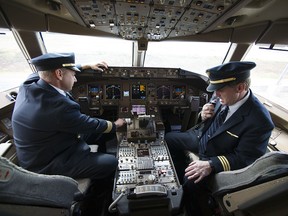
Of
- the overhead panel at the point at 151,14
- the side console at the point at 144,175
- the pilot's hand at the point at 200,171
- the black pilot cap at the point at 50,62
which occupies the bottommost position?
the side console at the point at 144,175

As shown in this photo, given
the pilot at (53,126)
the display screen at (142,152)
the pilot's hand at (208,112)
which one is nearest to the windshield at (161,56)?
the pilot's hand at (208,112)

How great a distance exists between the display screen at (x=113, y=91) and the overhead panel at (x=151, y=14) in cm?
76

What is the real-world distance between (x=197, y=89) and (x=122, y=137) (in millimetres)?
1374

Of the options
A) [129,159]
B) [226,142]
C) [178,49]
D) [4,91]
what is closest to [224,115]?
[226,142]

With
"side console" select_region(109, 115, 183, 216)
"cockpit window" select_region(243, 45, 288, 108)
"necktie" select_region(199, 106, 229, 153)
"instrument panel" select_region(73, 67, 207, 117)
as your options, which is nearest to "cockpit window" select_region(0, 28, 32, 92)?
"instrument panel" select_region(73, 67, 207, 117)

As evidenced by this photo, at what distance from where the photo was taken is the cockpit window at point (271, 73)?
284cm

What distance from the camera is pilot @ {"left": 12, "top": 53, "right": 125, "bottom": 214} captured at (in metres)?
1.53

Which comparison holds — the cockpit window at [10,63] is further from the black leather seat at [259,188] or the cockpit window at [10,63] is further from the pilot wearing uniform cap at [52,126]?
the black leather seat at [259,188]

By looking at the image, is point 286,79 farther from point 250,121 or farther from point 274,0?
point 250,121

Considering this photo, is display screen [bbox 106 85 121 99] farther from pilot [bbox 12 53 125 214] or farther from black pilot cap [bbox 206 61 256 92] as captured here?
black pilot cap [bbox 206 61 256 92]

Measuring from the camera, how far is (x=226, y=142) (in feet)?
5.46

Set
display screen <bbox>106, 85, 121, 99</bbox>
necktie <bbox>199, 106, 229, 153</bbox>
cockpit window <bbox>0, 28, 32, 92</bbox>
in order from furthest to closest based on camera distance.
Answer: display screen <bbox>106, 85, 121, 99</bbox> < cockpit window <bbox>0, 28, 32, 92</bbox> < necktie <bbox>199, 106, 229, 153</bbox>

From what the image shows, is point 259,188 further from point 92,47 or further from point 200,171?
point 92,47

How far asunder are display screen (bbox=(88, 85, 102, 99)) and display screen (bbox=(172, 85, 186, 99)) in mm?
1089
